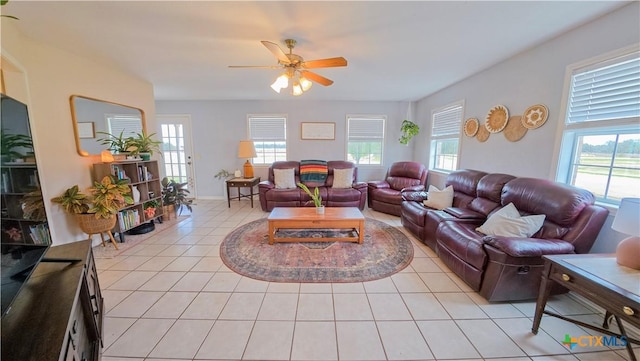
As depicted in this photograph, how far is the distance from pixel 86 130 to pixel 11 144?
2.36 metres

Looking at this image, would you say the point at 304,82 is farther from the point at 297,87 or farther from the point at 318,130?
the point at 318,130

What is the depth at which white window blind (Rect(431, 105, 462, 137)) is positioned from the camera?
3936 mm

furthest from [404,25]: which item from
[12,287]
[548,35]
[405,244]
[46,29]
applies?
[46,29]

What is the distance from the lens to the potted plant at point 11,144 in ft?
3.17

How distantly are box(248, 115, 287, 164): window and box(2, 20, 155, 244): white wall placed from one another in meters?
2.67

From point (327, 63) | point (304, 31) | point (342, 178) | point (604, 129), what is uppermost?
point (304, 31)

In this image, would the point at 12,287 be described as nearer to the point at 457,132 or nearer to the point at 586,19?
the point at 586,19

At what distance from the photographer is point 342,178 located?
484cm

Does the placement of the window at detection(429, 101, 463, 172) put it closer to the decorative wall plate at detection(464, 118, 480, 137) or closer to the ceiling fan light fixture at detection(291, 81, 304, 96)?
the decorative wall plate at detection(464, 118, 480, 137)

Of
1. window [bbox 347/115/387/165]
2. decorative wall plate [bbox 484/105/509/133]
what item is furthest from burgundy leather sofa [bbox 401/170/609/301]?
window [bbox 347/115/387/165]

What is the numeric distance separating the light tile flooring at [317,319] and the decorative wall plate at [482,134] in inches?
77.8

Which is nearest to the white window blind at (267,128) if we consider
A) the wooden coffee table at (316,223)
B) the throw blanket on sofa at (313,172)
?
the throw blanket on sofa at (313,172)

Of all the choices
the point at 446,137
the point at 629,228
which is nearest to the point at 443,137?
the point at 446,137

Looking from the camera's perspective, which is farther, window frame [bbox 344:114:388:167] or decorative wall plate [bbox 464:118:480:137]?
window frame [bbox 344:114:388:167]
